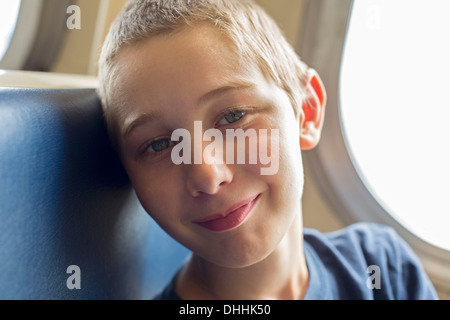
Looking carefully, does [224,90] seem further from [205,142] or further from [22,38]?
[22,38]

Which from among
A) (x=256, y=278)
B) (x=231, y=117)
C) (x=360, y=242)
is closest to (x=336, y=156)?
(x=360, y=242)

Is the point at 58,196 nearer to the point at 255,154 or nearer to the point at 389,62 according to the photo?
the point at 255,154

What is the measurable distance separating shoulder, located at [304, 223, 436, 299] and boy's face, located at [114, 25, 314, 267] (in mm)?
294

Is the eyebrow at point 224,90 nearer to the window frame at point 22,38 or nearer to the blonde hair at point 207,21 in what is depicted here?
the blonde hair at point 207,21

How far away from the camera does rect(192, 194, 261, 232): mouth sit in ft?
2.30

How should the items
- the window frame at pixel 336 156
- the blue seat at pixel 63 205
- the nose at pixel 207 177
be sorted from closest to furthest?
the blue seat at pixel 63 205 < the nose at pixel 207 177 < the window frame at pixel 336 156

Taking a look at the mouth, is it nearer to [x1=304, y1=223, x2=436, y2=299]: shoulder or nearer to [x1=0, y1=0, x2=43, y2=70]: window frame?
[x1=304, y1=223, x2=436, y2=299]: shoulder

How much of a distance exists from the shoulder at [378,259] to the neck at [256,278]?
117 millimetres

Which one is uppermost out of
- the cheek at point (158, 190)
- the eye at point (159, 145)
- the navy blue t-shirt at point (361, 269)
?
the eye at point (159, 145)

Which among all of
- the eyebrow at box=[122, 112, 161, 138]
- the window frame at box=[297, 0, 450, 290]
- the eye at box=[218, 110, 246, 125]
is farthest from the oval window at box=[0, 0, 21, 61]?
the window frame at box=[297, 0, 450, 290]

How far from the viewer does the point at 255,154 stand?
2.28ft

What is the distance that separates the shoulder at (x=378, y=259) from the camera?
934 millimetres

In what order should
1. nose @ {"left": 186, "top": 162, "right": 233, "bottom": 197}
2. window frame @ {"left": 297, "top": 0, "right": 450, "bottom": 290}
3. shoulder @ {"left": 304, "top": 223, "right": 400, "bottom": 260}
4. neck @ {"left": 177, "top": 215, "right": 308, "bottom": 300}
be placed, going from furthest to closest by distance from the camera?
window frame @ {"left": 297, "top": 0, "right": 450, "bottom": 290} → shoulder @ {"left": 304, "top": 223, "right": 400, "bottom": 260} → neck @ {"left": 177, "top": 215, "right": 308, "bottom": 300} → nose @ {"left": 186, "top": 162, "right": 233, "bottom": 197}

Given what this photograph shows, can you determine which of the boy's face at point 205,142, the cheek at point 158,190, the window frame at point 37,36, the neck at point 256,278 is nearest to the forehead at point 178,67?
the boy's face at point 205,142
